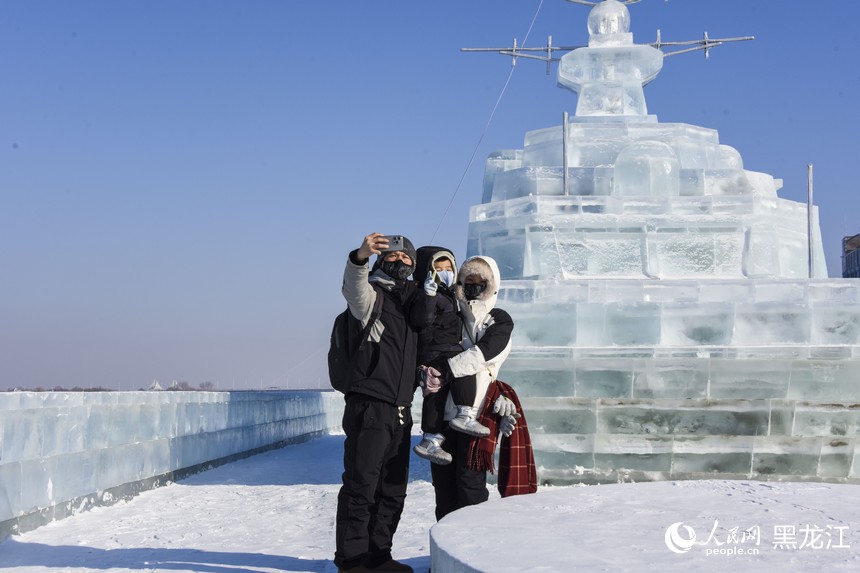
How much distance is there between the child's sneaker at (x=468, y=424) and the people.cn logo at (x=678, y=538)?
45.7 inches

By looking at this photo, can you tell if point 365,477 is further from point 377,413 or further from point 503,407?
point 503,407

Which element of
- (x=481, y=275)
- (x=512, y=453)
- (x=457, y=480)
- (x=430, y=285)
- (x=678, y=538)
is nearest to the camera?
(x=678, y=538)

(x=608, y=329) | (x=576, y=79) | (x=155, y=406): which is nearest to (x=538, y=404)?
(x=608, y=329)

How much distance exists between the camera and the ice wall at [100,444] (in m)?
6.78

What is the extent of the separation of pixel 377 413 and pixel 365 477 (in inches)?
12.4

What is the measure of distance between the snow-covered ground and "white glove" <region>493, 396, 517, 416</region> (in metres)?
0.46

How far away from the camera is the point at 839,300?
930cm

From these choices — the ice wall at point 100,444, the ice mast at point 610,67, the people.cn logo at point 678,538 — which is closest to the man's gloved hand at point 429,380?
the people.cn logo at point 678,538

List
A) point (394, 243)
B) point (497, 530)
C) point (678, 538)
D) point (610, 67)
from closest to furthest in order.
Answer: point (678, 538)
point (497, 530)
point (394, 243)
point (610, 67)

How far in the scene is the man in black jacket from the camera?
490 cm

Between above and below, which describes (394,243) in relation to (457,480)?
above

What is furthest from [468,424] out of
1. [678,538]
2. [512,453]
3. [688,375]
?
[688,375]

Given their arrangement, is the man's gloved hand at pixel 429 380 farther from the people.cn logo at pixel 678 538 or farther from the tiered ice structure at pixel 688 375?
the tiered ice structure at pixel 688 375

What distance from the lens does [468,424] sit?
507 cm
